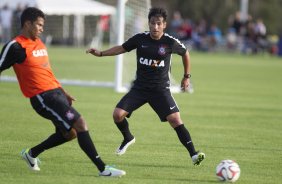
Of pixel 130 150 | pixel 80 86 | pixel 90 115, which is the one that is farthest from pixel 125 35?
pixel 130 150

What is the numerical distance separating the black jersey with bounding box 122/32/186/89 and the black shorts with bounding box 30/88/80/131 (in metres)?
1.66

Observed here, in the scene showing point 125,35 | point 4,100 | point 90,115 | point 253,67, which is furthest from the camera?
point 253,67

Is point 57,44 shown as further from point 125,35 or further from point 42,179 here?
point 42,179

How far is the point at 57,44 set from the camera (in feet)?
154

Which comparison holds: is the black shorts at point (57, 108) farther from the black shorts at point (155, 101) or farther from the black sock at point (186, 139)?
the black sock at point (186, 139)

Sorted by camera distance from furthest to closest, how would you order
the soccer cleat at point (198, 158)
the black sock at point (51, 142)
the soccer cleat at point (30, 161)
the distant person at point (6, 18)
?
the distant person at point (6, 18) → the soccer cleat at point (198, 158) → the soccer cleat at point (30, 161) → the black sock at point (51, 142)

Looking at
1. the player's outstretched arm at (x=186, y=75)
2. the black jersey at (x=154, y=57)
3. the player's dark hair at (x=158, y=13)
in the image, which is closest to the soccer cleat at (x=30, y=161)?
the black jersey at (x=154, y=57)

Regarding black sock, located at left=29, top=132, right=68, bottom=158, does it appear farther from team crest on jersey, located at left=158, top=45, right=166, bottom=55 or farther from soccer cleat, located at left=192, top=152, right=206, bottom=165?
team crest on jersey, located at left=158, top=45, right=166, bottom=55

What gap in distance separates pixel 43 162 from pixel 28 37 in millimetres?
1772

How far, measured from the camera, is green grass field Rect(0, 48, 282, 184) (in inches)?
342

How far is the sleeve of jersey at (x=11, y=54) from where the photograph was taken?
26.8 ft

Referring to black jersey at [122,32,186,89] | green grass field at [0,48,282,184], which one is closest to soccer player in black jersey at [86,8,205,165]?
black jersey at [122,32,186,89]

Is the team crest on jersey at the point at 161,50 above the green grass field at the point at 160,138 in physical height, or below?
above

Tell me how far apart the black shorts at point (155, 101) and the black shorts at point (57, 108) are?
156 centimetres
